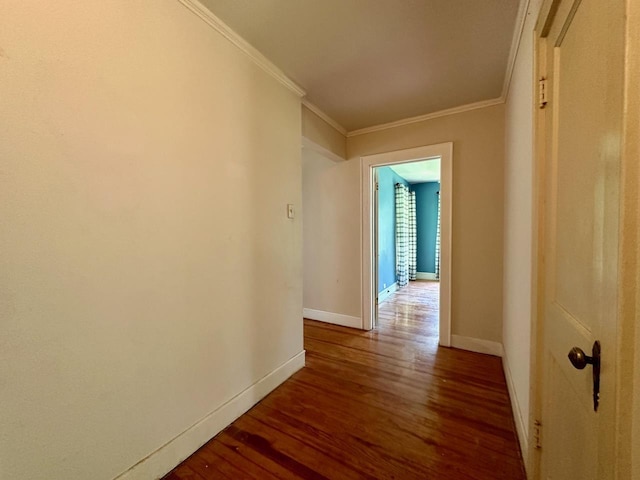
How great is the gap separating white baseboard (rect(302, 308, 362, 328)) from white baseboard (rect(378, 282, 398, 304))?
1.31m

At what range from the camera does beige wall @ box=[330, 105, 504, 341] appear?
2.43 m

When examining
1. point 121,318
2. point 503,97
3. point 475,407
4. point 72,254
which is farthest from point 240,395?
point 503,97

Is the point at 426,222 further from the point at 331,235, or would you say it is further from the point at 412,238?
the point at 331,235

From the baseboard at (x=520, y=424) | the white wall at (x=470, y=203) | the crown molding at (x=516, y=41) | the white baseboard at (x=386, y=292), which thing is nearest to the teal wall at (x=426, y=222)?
the white baseboard at (x=386, y=292)

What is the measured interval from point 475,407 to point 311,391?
1.10m

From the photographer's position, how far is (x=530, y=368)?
117 centimetres

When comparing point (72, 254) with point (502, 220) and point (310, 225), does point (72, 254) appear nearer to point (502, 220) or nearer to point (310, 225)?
point (310, 225)

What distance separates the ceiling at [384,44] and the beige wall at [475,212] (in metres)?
0.27

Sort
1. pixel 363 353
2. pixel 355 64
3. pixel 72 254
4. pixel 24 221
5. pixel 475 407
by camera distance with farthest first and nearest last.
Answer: pixel 363 353, pixel 355 64, pixel 475 407, pixel 72 254, pixel 24 221

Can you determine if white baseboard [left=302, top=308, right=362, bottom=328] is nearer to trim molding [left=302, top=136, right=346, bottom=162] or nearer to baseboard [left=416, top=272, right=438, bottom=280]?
trim molding [left=302, top=136, right=346, bottom=162]

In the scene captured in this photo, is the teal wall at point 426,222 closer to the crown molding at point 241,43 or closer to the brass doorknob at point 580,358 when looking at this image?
the crown molding at point 241,43

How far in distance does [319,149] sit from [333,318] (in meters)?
2.04

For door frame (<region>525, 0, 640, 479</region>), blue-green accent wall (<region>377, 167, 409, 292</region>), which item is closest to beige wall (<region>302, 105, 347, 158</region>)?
blue-green accent wall (<region>377, 167, 409, 292</region>)

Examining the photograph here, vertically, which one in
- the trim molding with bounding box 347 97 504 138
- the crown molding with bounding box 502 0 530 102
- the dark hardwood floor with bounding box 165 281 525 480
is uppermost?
the trim molding with bounding box 347 97 504 138
